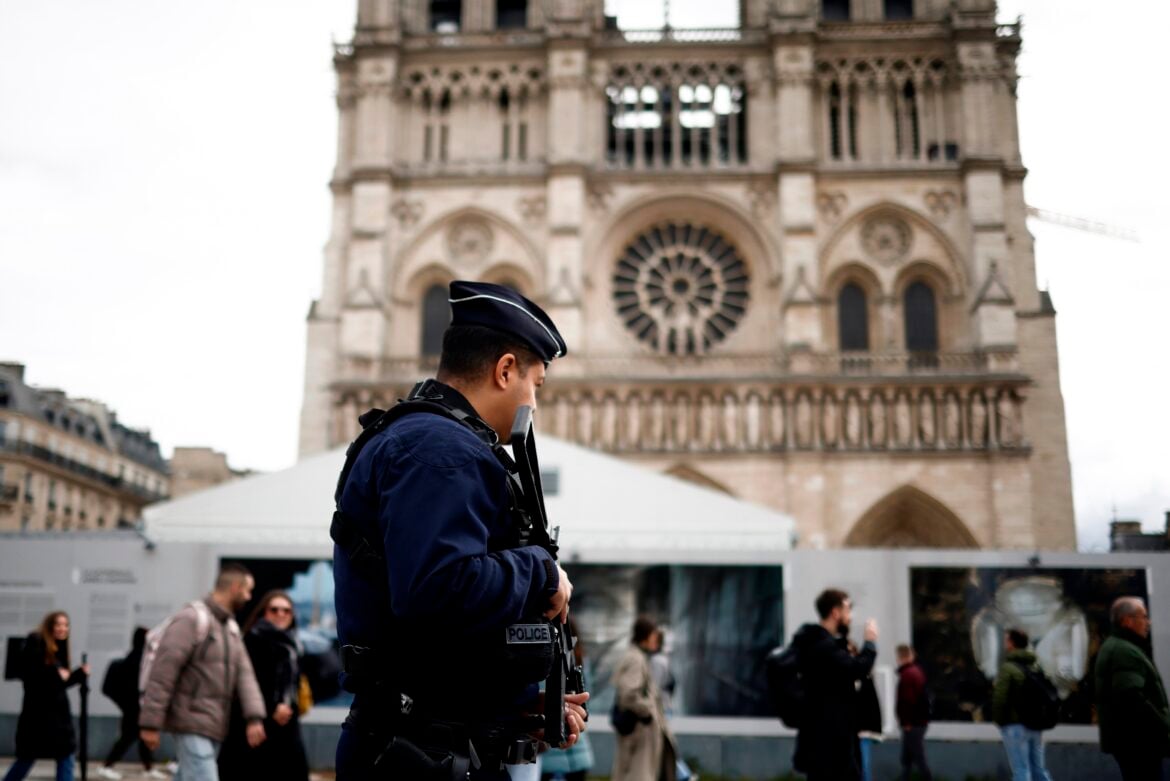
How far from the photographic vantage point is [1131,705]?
6.36 metres

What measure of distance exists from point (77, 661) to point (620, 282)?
18.2 m

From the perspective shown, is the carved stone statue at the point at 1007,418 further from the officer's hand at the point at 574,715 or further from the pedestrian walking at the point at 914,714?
the officer's hand at the point at 574,715

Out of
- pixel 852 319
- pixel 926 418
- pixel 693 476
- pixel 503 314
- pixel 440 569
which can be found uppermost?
pixel 852 319

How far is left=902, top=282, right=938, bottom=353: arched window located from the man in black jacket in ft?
72.1

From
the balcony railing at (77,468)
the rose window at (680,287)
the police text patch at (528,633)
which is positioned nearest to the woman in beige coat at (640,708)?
the police text patch at (528,633)

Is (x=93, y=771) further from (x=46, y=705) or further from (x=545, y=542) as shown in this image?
(x=545, y=542)

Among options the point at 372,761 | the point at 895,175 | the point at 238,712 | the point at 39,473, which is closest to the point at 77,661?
the point at 238,712

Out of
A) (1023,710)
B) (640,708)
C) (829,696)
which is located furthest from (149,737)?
(1023,710)

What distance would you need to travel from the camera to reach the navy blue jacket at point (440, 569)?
6.93 feet

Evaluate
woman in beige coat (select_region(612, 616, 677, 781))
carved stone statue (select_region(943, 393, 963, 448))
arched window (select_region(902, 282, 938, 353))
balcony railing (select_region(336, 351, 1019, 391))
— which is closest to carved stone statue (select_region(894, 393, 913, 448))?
balcony railing (select_region(336, 351, 1019, 391))

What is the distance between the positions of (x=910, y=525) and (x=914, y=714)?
16199mm

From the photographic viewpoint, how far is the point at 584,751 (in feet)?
24.9

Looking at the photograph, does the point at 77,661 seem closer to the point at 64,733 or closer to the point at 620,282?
the point at 64,733

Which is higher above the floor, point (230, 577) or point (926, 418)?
point (926, 418)
